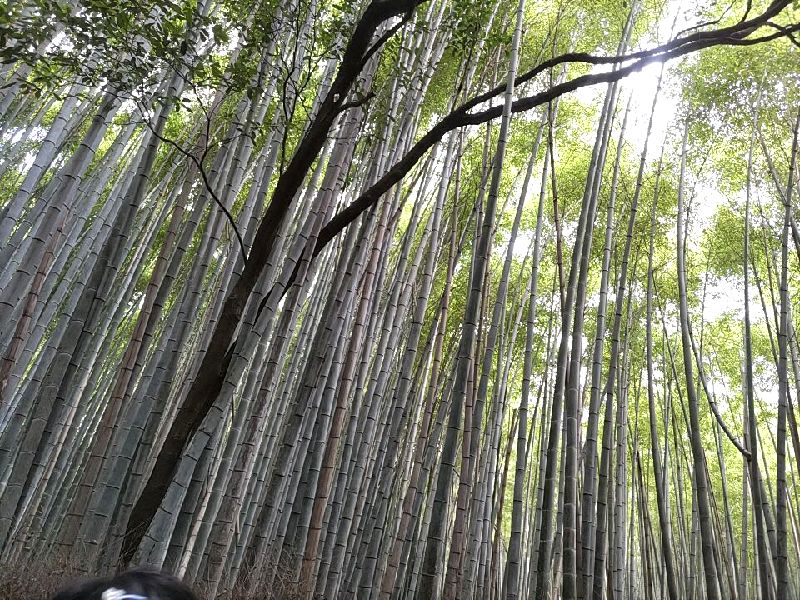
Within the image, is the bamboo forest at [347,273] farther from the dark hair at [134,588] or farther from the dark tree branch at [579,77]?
the dark hair at [134,588]

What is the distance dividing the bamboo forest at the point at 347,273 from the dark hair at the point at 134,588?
171 centimetres

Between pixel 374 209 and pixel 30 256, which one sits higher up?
pixel 374 209

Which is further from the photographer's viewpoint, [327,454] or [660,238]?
[660,238]

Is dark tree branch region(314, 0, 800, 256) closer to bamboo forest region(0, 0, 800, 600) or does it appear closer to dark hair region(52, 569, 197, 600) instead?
bamboo forest region(0, 0, 800, 600)

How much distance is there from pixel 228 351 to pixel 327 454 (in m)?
0.73

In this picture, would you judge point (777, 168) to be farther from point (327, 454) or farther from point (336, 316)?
point (327, 454)

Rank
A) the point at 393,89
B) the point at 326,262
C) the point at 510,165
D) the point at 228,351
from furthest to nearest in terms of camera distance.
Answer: the point at 510,165 → the point at 326,262 → the point at 393,89 → the point at 228,351

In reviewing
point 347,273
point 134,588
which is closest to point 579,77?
point 347,273

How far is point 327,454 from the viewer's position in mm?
3047

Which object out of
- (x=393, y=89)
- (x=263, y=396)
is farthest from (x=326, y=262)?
(x=263, y=396)

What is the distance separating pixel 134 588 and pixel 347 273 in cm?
285

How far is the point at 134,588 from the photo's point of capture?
76cm

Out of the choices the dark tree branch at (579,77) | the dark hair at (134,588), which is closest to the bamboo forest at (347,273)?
the dark tree branch at (579,77)

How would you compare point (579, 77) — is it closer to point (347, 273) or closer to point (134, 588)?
point (347, 273)
